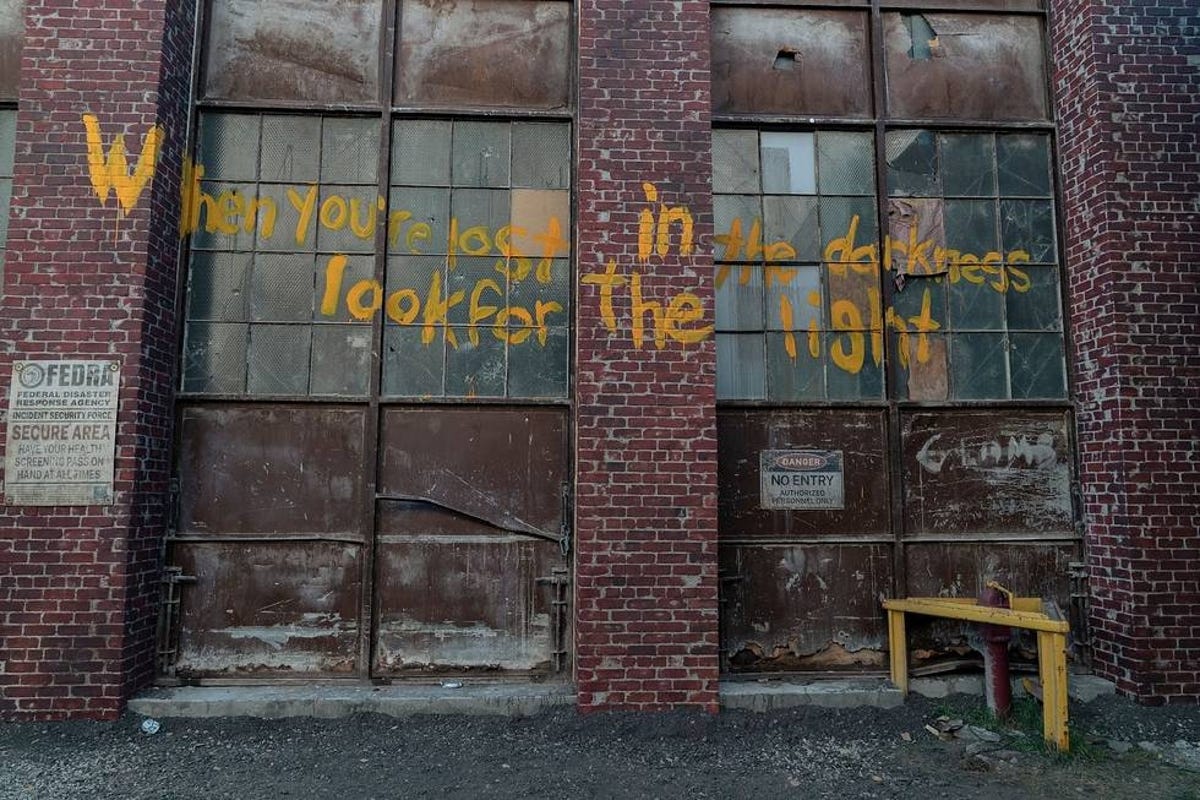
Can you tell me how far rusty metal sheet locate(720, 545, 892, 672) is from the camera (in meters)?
5.37

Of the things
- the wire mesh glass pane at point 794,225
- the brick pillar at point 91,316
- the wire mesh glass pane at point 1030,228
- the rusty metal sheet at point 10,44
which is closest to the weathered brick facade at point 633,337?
the brick pillar at point 91,316

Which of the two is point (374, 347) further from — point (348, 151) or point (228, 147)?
point (228, 147)

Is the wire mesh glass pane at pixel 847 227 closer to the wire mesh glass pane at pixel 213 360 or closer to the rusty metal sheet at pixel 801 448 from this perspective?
the rusty metal sheet at pixel 801 448

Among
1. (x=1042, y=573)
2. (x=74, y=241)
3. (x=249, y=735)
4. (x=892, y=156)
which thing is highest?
(x=892, y=156)

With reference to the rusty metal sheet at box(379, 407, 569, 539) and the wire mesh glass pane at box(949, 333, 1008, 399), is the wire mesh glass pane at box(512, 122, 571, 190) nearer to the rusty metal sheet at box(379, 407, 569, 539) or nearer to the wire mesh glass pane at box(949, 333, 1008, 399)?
the rusty metal sheet at box(379, 407, 569, 539)

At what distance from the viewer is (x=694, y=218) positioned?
5.25 meters

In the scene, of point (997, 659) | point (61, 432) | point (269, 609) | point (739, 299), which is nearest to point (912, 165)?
point (739, 299)

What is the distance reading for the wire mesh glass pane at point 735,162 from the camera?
5746 mm

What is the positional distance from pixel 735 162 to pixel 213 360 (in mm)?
4116

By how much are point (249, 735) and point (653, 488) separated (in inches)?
117

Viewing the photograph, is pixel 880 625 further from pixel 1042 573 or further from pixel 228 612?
pixel 228 612

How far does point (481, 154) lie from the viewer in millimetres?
5664

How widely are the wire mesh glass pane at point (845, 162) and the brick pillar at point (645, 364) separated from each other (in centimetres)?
108

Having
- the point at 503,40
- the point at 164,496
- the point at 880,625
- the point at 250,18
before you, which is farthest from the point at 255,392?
the point at 880,625
